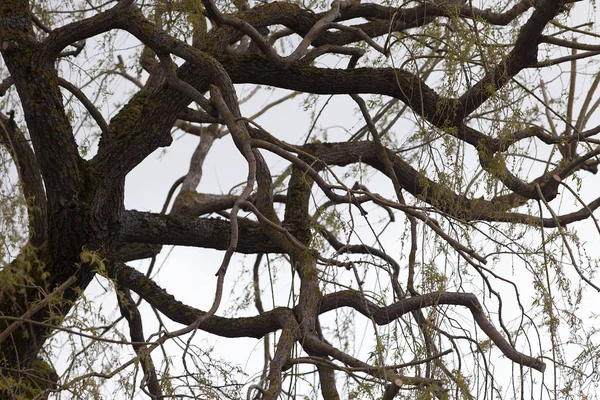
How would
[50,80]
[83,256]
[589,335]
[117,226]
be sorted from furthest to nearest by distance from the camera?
[117,226]
[50,80]
[589,335]
[83,256]

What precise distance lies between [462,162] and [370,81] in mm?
1189

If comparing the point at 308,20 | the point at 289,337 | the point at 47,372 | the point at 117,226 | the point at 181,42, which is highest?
the point at 308,20

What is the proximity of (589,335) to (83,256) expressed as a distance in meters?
1.99

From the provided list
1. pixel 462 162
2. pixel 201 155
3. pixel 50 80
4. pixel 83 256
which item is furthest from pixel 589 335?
pixel 201 155

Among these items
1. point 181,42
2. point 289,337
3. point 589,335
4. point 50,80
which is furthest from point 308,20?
point 589,335

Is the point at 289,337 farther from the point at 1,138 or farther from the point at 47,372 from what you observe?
the point at 1,138

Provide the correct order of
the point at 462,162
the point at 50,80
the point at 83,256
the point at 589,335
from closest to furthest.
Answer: the point at 83,256 → the point at 462,162 → the point at 589,335 → the point at 50,80

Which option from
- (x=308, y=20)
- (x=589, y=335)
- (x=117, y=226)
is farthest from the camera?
(x=308, y=20)

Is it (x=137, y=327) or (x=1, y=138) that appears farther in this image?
(x=137, y=327)

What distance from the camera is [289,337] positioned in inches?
145

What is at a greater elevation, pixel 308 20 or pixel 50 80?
pixel 308 20

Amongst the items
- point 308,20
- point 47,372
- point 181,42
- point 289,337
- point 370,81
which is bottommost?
point 47,372

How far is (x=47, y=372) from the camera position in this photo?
141 inches

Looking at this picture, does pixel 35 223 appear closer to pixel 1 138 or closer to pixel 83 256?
pixel 1 138
